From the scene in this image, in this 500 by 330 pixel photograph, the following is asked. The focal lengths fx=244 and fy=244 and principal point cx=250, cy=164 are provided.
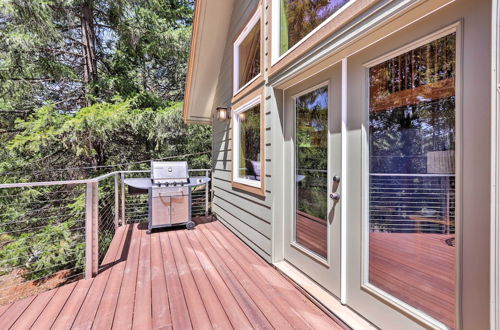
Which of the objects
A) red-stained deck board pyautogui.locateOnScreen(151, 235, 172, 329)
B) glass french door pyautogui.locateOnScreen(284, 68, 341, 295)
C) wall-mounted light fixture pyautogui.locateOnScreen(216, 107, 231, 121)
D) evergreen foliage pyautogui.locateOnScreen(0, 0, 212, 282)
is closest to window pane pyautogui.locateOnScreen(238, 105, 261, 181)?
wall-mounted light fixture pyautogui.locateOnScreen(216, 107, 231, 121)

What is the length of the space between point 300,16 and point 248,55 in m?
1.40

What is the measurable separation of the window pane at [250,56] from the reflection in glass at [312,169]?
4.10ft

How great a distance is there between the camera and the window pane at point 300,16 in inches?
83.4

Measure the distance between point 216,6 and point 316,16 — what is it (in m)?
2.67

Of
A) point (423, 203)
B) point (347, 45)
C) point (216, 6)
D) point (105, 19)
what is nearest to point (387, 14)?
point (347, 45)

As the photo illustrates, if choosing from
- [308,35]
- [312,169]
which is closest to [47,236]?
[312,169]

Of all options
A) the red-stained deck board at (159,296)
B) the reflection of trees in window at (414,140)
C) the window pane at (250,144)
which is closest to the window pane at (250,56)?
the window pane at (250,144)

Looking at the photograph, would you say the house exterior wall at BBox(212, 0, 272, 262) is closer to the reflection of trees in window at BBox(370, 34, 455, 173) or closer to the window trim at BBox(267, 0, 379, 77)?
the window trim at BBox(267, 0, 379, 77)

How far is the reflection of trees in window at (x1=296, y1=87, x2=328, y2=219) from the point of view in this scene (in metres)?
2.21

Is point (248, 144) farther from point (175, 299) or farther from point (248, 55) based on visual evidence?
point (175, 299)

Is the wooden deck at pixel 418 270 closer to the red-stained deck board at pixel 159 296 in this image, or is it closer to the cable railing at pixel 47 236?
the red-stained deck board at pixel 159 296

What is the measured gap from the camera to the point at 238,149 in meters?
4.06

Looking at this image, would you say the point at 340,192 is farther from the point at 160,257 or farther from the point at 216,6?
the point at 216,6

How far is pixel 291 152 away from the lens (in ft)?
8.73
